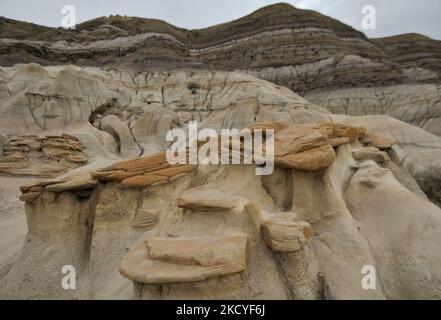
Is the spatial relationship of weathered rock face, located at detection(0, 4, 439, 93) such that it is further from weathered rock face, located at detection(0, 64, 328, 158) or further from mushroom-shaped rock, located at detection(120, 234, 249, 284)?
mushroom-shaped rock, located at detection(120, 234, 249, 284)

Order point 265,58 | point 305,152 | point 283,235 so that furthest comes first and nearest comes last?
point 265,58 → point 305,152 → point 283,235

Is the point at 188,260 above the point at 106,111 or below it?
below

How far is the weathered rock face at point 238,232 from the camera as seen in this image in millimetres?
2053

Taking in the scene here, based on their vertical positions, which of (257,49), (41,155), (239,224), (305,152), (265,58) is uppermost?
(257,49)

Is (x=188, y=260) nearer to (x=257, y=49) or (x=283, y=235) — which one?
(x=283, y=235)

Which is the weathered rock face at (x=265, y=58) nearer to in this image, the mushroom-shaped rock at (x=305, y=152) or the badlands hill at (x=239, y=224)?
the badlands hill at (x=239, y=224)

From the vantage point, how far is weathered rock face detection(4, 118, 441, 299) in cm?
205

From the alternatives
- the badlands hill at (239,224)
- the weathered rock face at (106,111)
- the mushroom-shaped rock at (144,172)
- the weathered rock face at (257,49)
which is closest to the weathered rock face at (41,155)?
the badlands hill at (239,224)

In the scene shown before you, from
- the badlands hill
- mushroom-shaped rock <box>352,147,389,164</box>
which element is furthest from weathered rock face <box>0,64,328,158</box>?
mushroom-shaped rock <box>352,147,389,164</box>

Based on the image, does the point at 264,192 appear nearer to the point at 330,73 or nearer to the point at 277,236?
the point at 277,236

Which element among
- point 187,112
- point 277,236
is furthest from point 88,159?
point 277,236

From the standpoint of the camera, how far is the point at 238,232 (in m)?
2.32

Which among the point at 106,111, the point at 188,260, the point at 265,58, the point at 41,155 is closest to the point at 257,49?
the point at 265,58
